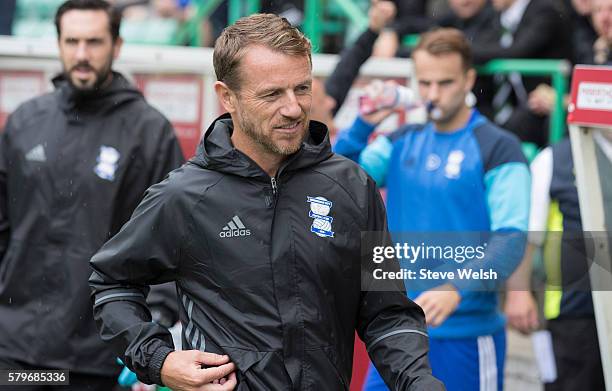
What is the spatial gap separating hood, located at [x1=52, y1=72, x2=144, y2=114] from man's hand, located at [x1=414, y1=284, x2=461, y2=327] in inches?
67.2

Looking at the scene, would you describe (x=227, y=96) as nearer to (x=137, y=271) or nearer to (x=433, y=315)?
(x=137, y=271)

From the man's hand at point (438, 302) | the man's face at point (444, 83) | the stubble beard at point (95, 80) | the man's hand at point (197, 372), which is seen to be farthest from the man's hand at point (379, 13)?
the man's hand at point (197, 372)

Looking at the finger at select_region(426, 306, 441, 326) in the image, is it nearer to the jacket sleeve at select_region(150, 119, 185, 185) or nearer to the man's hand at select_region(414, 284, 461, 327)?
the man's hand at select_region(414, 284, 461, 327)

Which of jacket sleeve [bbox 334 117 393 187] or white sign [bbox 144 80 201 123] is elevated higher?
jacket sleeve [bbox 334 117 393 187]

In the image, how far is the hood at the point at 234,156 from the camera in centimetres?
368

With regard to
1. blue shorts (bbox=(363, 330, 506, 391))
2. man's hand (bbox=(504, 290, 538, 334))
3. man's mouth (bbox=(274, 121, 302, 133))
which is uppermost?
man's mouth (bbox=(274, 121, 302, 133))

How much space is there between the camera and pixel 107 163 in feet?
17.5

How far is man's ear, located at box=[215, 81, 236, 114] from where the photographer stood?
379cm

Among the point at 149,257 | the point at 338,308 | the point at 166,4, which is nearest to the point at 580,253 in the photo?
the point at 338,308

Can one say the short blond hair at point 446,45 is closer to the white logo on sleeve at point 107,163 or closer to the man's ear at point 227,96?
the white logo on sleeve at point 107,163

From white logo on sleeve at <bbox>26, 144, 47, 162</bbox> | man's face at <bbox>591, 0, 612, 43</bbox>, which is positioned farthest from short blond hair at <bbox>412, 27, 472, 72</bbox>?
white logo on sleeve at <bbox>26, 144, 47, 162</bbox>

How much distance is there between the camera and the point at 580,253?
5.68 m

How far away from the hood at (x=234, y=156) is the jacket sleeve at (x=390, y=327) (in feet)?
0.76

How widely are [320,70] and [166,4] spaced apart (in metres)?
4.67
